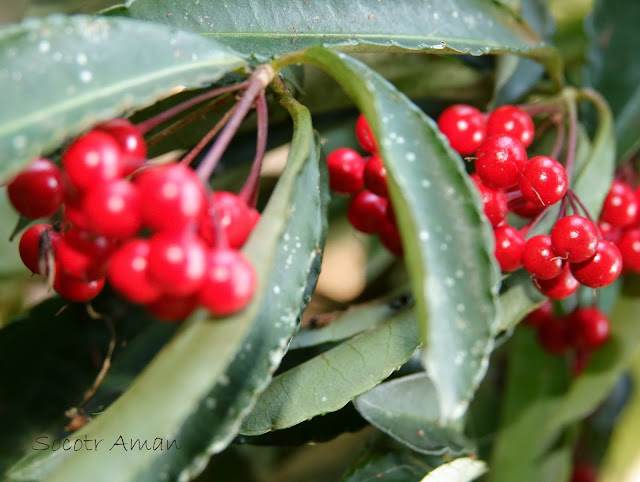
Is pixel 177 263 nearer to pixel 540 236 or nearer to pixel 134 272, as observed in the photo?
pixel 134 272

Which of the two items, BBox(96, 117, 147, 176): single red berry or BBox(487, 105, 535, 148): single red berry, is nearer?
BBox(96, 117, 147, 176): single red berry

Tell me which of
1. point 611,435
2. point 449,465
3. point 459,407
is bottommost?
point 611,435

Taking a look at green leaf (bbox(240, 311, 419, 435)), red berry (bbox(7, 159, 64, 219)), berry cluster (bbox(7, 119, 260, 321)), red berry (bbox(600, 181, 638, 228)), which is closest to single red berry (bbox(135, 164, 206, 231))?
berry cluster (bbox(7, 119, 260, 321))

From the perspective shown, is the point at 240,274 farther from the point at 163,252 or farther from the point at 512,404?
the point at 512,404

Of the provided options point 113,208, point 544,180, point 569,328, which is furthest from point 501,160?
point 569,328

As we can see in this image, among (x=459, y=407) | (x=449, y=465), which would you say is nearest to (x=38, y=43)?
(x=459, y=407)

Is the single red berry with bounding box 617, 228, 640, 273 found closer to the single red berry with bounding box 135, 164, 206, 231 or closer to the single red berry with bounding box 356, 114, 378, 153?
the single red berry with bounding box 356, 114, 378, 153
